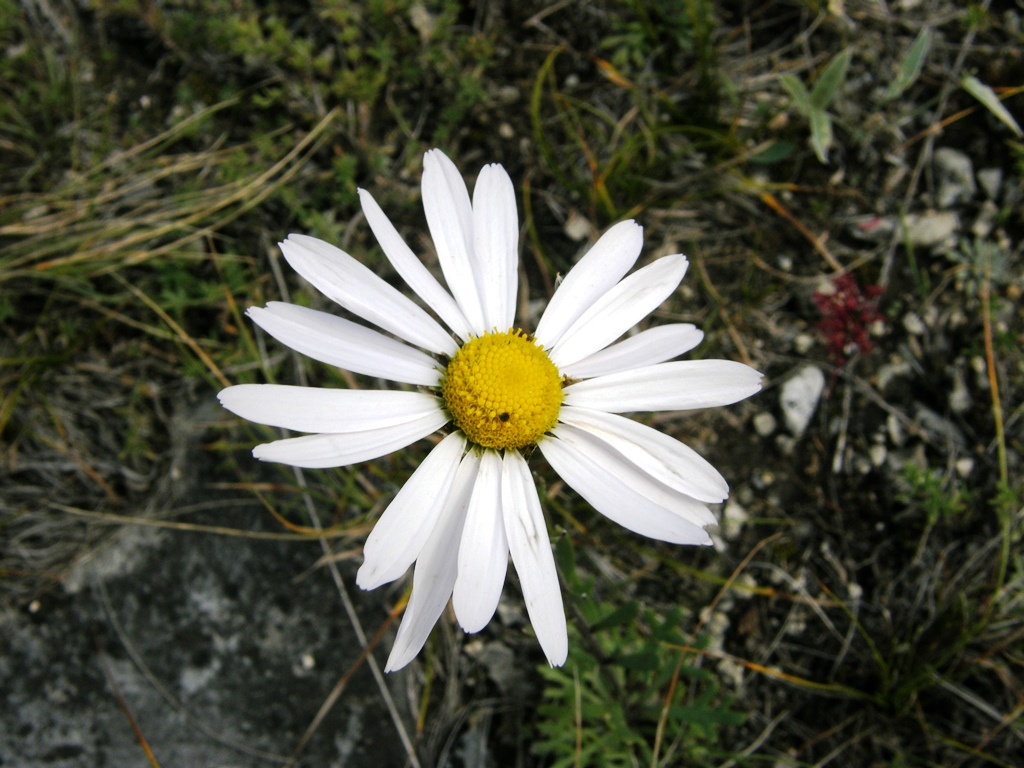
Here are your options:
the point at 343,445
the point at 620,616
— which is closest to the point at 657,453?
the point at 620,616

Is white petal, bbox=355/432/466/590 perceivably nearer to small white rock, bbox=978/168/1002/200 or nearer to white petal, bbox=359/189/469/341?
white petal, bbox=359/189/469/341

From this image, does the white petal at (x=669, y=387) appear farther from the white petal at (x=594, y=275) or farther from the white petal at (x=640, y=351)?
the white petal at (x=594, y=275)

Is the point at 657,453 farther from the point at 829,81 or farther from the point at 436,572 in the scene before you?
the point at 829,81

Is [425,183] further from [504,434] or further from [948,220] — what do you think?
[948,220]

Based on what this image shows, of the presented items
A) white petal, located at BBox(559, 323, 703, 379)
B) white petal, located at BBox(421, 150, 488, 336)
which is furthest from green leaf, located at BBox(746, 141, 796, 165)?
white petal, located at BBox(421, 150, 488, 336)

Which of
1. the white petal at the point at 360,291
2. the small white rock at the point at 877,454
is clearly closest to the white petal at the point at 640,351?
the white petal at the point at 360,291

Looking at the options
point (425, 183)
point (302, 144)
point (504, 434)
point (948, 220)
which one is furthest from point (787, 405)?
point (302, 144)

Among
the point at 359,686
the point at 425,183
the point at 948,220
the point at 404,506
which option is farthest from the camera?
the point at 948,220
